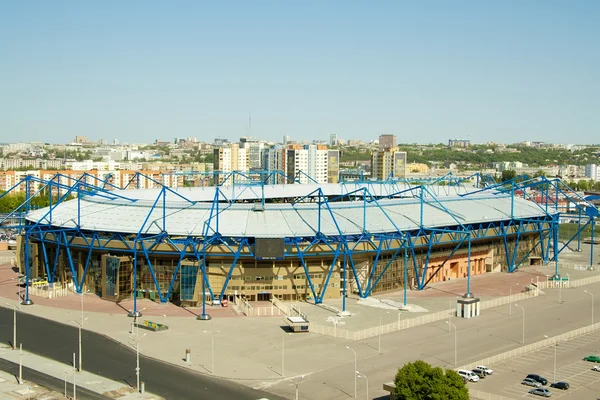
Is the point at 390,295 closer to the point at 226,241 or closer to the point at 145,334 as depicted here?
the point at 226,241

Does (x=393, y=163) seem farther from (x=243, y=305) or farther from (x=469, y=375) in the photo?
(x=469, y=375)

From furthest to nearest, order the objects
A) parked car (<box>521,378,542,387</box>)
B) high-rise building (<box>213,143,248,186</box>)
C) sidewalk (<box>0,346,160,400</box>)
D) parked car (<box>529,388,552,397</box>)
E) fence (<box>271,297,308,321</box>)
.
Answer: high-rise building (<box>213,143,248,186</box>) < fence (<box>271,297,308,321</box>) < parked car (<box>521,378,542,387</box>) < parked car (<box>529,388,552,397</box>) < sidewalk (<box>0,346,160,400</box>)

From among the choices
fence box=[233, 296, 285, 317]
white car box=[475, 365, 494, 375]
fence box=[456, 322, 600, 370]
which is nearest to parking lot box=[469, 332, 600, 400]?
white car box=[475, 365, 494, 375]

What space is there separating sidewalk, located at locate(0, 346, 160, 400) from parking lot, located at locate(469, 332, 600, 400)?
1739 centimetres

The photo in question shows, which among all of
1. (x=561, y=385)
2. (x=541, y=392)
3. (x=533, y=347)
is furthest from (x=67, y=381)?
(x=533, y=347)

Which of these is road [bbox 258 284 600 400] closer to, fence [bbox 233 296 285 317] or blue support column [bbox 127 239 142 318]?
fence [bbox 233 296 285 317]

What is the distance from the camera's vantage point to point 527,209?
8388cm

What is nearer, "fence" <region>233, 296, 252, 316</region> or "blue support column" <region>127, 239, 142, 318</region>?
"blue support column" <region>127, 239, 142, 318</region>

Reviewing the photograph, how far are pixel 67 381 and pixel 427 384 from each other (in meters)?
18.6

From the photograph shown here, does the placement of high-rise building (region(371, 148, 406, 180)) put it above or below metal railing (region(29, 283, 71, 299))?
above

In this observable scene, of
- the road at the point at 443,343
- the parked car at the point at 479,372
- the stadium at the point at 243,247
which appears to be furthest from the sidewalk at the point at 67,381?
the parked car at the point at 479,372

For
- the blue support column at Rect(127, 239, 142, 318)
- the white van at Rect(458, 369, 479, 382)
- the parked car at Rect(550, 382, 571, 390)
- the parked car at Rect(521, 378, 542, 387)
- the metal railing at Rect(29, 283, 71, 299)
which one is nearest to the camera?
the parked car at Rect(550, 382, 571, 390)

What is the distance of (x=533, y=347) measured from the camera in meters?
47.7

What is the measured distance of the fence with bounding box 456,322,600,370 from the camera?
145 feet
